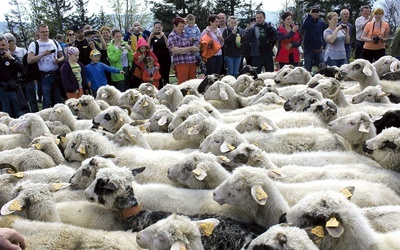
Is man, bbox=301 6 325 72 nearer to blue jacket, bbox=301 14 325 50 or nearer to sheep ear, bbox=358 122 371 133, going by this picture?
blue jacket, bbox=301 14 325 50

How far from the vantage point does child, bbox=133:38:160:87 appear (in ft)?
41.3

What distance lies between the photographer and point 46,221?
4.25m

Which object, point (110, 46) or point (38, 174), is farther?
point (110, 46)

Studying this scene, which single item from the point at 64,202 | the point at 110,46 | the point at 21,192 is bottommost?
the point at 64,202

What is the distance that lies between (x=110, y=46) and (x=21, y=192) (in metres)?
8.69

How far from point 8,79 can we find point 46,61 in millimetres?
1072

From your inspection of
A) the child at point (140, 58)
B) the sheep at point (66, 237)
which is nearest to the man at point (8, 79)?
the child at point (140, 58)

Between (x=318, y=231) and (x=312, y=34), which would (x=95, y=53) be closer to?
(x=312, y=34)

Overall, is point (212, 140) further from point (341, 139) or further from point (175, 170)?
point (341, 139)

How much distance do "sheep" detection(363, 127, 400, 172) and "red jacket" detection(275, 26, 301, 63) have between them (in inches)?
361

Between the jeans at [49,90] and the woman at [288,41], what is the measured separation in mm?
7265

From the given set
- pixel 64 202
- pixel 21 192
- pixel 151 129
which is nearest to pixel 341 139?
pixel 151 129

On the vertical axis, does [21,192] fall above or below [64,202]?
above

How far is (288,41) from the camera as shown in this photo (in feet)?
46.3
